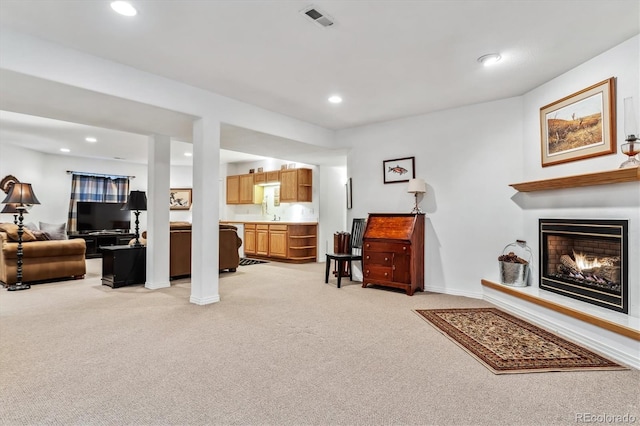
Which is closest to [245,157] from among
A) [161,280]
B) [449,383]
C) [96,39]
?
[161,280]

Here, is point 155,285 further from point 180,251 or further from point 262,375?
point 262,375

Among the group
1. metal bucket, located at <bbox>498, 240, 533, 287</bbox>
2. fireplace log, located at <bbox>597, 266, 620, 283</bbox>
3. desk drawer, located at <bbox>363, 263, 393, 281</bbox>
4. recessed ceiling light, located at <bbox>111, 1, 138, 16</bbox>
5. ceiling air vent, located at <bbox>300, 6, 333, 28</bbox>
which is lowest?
desk drawer, located at <bbox>363, 263, 393, 281</bbox>

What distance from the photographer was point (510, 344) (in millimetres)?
2799

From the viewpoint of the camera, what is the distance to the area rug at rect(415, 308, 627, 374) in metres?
2.41

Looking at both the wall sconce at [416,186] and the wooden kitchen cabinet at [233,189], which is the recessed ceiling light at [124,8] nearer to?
the wall sconce at [416,186]

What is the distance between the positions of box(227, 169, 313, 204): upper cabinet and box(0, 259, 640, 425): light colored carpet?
14.3 feet

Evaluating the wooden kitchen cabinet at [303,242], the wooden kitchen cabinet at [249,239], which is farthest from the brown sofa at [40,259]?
the wooden kitchen cabinet at [303,242]

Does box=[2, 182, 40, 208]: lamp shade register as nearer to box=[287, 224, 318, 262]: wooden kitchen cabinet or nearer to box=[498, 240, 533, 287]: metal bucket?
box=[287, 224, 318, 262]: wooden kitchen cabinet

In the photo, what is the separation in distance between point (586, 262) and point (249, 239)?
6.79 meters

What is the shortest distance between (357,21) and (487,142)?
8.68 feet

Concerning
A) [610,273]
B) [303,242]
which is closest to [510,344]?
[610,273]

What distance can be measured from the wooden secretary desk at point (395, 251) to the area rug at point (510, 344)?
967 millimetres

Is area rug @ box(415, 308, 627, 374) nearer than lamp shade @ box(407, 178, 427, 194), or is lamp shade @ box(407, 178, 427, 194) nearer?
area rug @ box(415, 308, 627, 374)

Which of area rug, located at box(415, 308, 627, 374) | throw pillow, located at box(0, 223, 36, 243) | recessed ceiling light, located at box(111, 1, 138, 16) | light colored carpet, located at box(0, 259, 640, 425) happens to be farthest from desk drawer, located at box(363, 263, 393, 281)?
throw pillow, located at box(0, 223, 36, 243)
